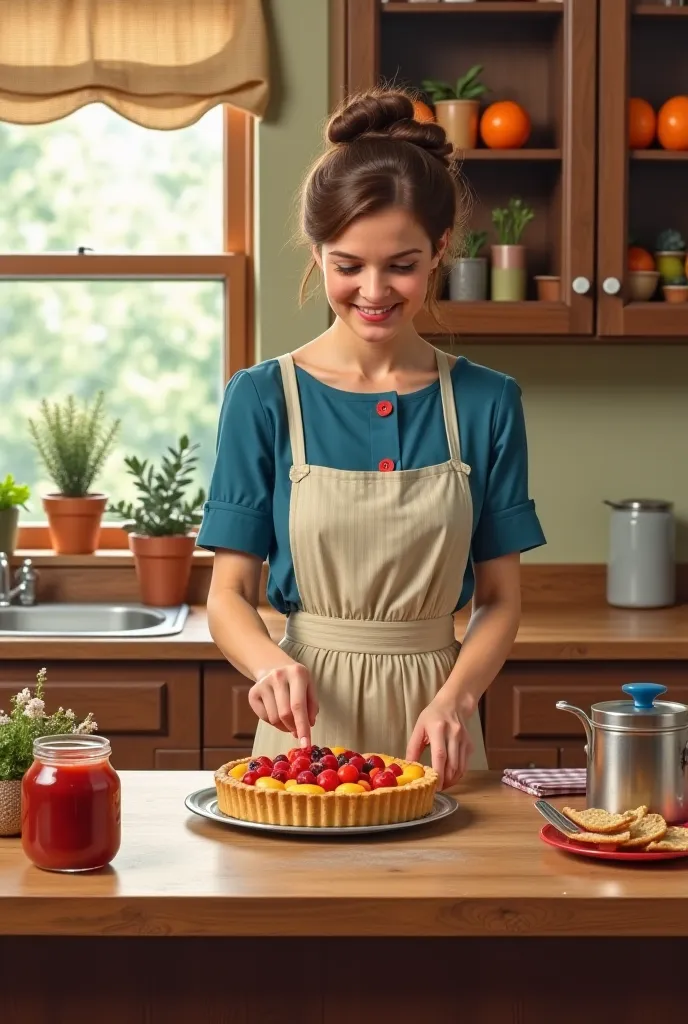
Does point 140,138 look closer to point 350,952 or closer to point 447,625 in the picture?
point 447,625

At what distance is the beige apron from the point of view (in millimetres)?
2025

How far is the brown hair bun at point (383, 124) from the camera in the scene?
194cm

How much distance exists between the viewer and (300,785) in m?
1.58

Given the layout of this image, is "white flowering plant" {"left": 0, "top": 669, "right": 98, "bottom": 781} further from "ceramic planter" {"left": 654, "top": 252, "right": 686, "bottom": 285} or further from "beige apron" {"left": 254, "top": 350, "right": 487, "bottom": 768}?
"ceramic planter" {"left": 654, "top": 252, "right": 686, "bottom": 285}

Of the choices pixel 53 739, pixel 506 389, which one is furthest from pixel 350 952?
pixel 506 389

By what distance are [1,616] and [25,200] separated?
1.10 metres

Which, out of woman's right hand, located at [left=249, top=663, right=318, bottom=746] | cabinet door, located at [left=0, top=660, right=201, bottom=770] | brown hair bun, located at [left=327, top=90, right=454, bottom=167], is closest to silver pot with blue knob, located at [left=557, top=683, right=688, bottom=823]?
woman's right hand, located at [left=249, top=663, right=318, bottom=746]

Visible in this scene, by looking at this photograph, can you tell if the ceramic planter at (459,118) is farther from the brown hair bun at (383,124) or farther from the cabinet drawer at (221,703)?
the brown hair bun at (383,124)

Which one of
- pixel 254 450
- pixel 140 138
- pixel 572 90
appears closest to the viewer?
pixel 254 450

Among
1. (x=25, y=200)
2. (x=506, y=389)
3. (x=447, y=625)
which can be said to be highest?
(x=25, y=200)

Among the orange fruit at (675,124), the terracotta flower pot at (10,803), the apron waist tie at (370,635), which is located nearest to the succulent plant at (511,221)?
the orange fruit at (675,124)

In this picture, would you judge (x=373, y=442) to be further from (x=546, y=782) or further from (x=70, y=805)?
(x=70, y=805)

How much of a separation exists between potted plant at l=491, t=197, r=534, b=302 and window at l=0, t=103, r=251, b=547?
2.27 feet

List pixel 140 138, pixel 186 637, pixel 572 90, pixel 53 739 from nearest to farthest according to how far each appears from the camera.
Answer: pixel 53 739, pixel 186 637, pixel 572 90, pixel 140 138
